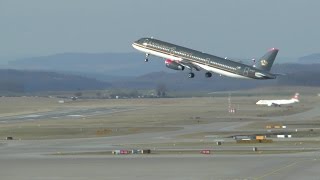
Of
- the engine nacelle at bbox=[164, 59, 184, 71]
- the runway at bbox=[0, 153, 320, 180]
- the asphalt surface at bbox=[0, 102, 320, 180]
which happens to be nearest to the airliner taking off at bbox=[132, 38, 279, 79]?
the engine nacelle at bbox=[164, 59, 184, 71]

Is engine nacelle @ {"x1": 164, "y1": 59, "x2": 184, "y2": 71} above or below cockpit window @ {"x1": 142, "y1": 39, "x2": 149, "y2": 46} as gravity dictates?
below

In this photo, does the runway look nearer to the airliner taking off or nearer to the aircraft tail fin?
the airliner taking off

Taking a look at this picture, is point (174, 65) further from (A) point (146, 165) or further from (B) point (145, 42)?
(A) point (146, 165)

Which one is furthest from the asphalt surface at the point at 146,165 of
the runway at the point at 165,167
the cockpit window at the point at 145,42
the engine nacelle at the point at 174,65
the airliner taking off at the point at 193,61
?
the cockpit window at the point at 145,42

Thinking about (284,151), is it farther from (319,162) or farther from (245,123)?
(245,123)

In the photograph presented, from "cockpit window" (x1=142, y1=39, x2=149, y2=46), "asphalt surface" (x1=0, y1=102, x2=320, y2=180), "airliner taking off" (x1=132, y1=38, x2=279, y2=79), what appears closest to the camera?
"asphalt surface" (x1=0, y1=102, x2=320, y2=180)

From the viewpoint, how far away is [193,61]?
14162cm

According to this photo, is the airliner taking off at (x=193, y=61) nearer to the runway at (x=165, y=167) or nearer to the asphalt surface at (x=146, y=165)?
the asphalt surface at (x=146, y=165)

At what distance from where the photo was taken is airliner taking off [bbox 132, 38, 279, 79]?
140 meters

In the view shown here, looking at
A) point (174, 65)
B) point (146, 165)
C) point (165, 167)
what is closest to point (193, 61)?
point (174, 65)

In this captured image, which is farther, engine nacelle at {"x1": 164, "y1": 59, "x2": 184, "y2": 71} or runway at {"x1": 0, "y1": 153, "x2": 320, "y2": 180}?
engine nacelle at {"x1": 164, "y1": 59, "x2": 184, "y2": 71}

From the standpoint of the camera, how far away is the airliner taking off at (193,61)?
139625 mm

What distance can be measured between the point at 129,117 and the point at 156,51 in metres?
41.3

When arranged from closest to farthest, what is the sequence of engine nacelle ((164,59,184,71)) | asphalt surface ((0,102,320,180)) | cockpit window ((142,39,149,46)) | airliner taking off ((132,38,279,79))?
asphalt surface ((0,102,320,180)) → engine nacelle ((164,59,184,71)) → airliner taking off ((132,38,279,79)) → cockpit window ((142,39,149,46))
